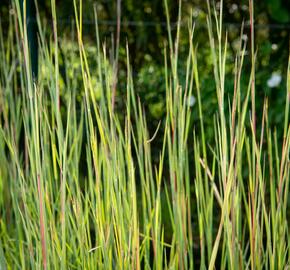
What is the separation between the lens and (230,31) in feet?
11.1

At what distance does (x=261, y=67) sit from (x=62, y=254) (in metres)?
2.10

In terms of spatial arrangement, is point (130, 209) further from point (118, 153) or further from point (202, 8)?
point (202, 8)

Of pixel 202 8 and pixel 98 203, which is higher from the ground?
pixel 202 8

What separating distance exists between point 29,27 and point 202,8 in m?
0.96

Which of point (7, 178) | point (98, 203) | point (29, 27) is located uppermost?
point (29, 27)

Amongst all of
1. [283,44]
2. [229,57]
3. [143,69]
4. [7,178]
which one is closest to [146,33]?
[143,69]

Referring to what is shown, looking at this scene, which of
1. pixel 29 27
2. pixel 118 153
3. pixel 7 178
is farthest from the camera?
pixel 29 27

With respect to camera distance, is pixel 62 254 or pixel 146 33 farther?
pixel 146 33

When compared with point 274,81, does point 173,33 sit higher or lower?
higher

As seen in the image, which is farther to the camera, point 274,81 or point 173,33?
point 173,33

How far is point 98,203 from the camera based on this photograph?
4.28 feet

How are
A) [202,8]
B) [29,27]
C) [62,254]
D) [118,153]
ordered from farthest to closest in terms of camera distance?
[202,8], [29,27], [118,153], [62,254]

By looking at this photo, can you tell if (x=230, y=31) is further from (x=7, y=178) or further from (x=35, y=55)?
(x=7, y=178)

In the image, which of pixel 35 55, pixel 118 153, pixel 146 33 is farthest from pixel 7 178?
pixel 146 33
